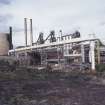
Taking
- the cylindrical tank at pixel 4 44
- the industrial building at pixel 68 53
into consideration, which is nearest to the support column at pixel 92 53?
the industrial building at pixel 68 53

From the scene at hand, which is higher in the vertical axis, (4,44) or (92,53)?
(4,44)

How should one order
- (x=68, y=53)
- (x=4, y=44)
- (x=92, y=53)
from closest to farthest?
1. (x=92, y=53)
2. (x=68, y=53)
3. (x=4, y=44)

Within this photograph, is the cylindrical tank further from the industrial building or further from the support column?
the support column

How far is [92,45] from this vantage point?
2217 cm

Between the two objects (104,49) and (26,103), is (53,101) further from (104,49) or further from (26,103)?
(104,49)

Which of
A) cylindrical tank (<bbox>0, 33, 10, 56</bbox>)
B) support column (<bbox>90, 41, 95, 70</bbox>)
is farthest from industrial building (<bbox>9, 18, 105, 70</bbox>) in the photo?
cylindrical tank (<bbox>0, 33, 10, 56</bbox>)

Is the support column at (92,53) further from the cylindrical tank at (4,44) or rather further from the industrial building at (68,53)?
the cylindrical tank at (4,44)

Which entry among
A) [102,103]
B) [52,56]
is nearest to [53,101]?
[102,103]

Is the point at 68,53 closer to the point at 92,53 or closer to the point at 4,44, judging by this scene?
the point at 92,53

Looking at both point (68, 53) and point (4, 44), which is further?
point (4, 44)

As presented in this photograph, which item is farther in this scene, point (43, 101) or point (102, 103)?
point (43, 101)

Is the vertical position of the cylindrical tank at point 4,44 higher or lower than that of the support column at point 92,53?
higher

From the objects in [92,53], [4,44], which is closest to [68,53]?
[92,53]

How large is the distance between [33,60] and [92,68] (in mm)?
14867
